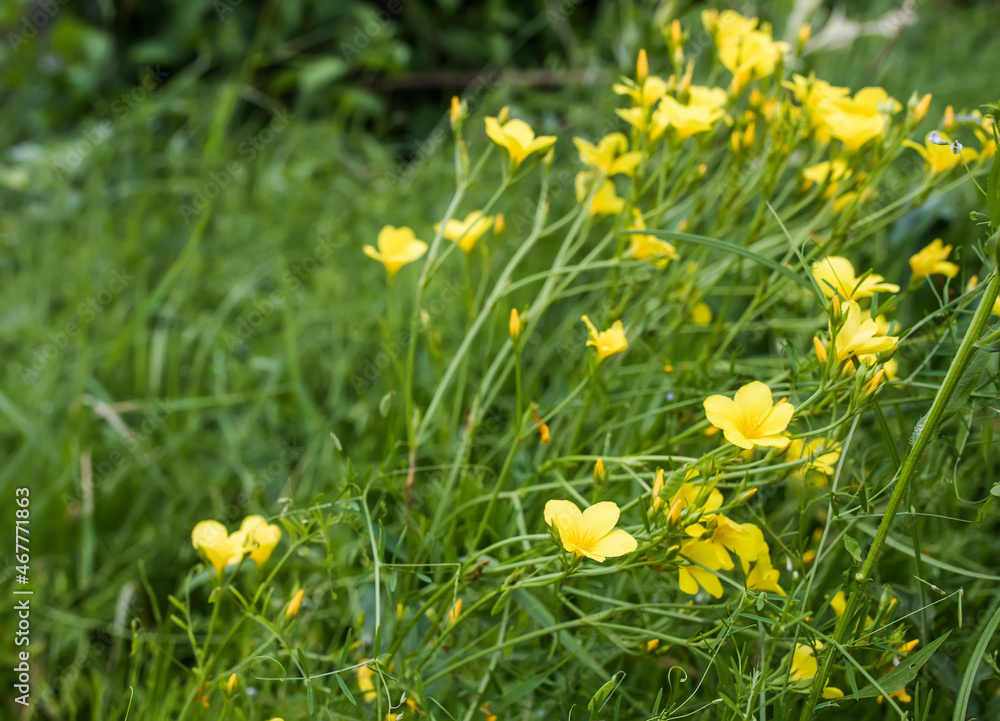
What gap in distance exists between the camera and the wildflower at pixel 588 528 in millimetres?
723

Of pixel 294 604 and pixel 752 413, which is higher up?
pixel 752 413

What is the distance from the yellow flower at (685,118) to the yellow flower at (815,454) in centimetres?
42

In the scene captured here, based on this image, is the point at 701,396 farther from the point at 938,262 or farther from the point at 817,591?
the point at 938,262

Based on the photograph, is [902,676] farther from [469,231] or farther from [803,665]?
[469,231]

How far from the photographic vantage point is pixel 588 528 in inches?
29.6

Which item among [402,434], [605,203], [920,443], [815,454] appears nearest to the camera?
[920,443]

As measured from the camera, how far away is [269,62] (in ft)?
9.58

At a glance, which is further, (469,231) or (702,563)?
(469,231)

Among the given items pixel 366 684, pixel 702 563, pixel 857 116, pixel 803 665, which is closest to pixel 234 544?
pixel 366 684

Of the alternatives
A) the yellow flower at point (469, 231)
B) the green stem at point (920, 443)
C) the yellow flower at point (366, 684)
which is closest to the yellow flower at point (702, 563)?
the green stem at point (920, 443)

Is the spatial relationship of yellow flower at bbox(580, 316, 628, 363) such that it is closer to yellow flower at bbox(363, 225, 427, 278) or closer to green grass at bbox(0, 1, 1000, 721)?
green grass at bbox(0, 1, 1000, 721)

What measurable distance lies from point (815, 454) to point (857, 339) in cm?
12

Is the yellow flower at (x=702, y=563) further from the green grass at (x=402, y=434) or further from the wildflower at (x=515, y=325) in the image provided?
the wildflower at (x=515, y=325)

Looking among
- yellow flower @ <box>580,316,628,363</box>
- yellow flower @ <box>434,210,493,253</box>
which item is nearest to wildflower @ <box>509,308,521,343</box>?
yellow flower @ <box>580,316,628,363</box>
